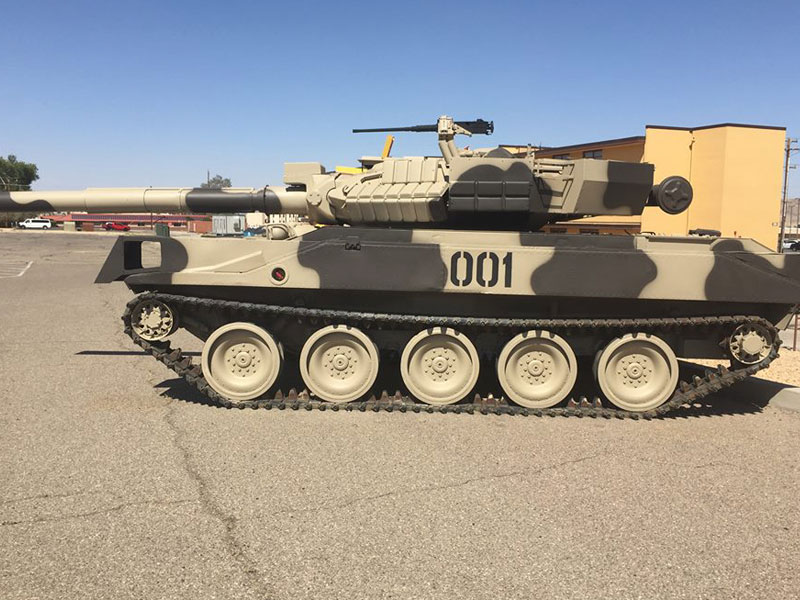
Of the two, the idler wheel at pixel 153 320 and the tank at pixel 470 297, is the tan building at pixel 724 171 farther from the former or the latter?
the idler wheel at pixel 153 320

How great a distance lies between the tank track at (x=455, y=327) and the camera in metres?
6.01

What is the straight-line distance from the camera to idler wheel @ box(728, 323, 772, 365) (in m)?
5.95

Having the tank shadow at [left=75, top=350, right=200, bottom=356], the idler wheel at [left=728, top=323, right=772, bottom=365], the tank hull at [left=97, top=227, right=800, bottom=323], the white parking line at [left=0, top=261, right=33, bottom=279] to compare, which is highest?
the tank hull at [left=97, top=227, right=800, bottom=323]

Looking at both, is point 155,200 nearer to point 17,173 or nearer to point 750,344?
point 750,344

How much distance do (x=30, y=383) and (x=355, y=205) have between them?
446 centimetres

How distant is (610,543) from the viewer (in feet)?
11.6

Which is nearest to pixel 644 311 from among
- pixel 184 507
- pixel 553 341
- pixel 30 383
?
pixel 553 341

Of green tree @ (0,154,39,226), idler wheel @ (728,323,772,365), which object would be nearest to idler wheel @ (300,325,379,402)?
idler wheel @ (728,323,772,365)

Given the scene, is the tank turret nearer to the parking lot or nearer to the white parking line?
the parking lot

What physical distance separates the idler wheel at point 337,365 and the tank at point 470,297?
0.02 meters

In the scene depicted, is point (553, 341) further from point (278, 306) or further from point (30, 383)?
point (30, 383)

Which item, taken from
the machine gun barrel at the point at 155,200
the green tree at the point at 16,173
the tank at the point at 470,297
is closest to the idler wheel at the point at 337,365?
the tank at the point at 470,297

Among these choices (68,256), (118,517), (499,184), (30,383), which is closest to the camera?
(118,517)

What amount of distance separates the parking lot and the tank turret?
7.11 ft
